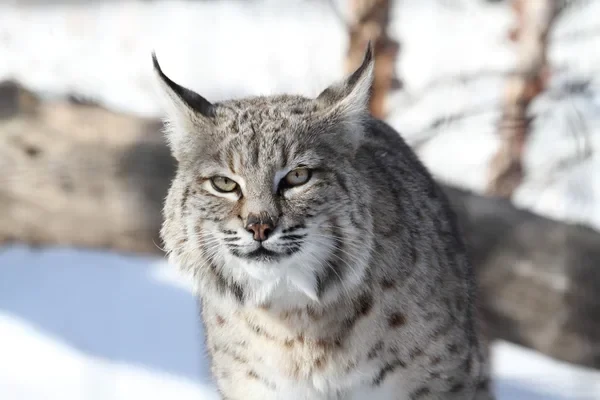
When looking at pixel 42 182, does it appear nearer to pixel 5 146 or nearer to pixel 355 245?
pixel 5 146

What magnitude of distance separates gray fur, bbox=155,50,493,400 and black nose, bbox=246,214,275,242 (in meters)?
0.04

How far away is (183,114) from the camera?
271cm

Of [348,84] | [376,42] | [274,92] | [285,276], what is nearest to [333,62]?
[376,42]

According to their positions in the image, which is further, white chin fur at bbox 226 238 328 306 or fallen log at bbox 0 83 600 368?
fallen log at bbox 0 83 600 368

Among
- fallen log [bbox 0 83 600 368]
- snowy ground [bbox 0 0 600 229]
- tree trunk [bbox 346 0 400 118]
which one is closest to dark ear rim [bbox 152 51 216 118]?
fallen log [bbox 0 83 600 368]

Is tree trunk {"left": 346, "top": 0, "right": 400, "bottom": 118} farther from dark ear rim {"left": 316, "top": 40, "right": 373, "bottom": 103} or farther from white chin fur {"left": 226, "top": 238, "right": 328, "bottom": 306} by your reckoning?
white chin fur {"left": 226, "top": 238, "right": 328, "bottom": 306}

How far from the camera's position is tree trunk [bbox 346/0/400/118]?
5.84m

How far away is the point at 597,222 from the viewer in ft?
17.1

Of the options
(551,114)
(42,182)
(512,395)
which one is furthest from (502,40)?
(42,182)

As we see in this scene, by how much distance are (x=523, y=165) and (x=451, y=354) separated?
10.9 ft

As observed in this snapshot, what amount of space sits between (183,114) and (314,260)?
0.67 m

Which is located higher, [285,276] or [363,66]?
[363,66]

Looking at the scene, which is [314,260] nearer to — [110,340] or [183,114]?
[183,114]

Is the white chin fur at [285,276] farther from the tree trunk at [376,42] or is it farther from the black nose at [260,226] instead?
the tree trunk at [376,42]
